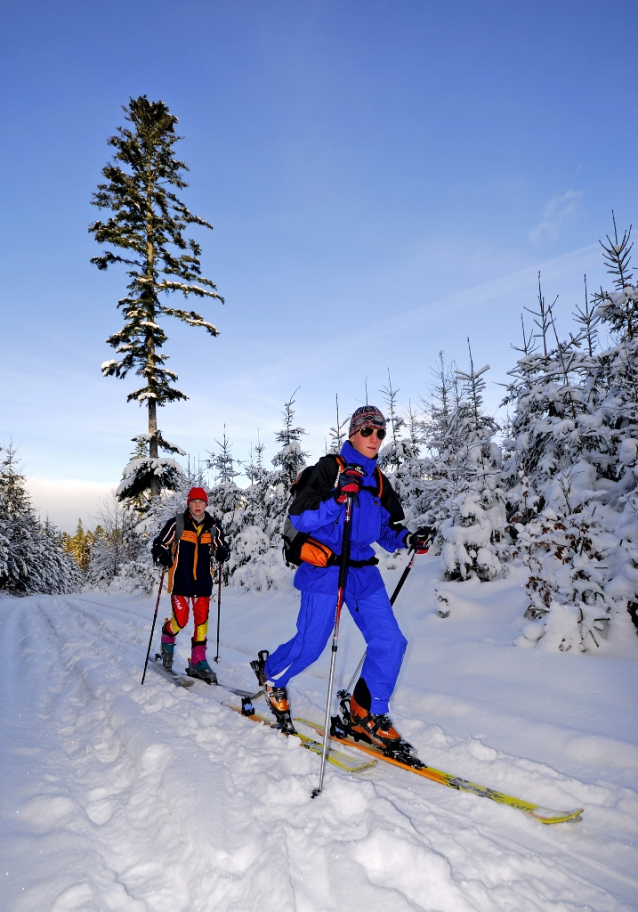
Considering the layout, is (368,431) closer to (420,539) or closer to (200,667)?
(420,539)

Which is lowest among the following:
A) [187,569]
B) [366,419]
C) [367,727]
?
[367,727]

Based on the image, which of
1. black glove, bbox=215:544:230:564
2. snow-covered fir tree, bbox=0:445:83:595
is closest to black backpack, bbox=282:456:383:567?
black glove, bbox=215:544:230:564

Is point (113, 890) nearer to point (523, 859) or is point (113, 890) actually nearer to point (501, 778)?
point (523, 859)

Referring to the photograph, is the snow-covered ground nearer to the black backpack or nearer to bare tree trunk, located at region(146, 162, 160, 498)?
the black backpack

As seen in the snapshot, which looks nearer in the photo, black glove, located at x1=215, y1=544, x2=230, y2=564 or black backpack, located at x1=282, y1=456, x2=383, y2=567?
black backpack, located at x1=282, y1=456, x2=383, y2=567

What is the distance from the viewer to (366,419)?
3.71 metres

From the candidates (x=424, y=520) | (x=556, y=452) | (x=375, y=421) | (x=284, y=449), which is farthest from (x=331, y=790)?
(x=284, y=449)

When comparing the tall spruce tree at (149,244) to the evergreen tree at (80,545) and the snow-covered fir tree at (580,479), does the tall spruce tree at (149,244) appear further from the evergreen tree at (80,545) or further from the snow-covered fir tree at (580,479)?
the evergreen tree at (80,545)

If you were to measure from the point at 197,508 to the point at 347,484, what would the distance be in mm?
3584

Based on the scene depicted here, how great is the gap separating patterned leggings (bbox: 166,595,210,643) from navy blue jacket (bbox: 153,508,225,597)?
0.36 ft

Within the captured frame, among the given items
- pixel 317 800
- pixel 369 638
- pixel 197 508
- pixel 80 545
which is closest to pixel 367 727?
pixel 369 638

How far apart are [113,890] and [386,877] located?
121 cm

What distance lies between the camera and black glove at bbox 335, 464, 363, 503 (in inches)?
131

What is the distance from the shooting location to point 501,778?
10.4 feet
